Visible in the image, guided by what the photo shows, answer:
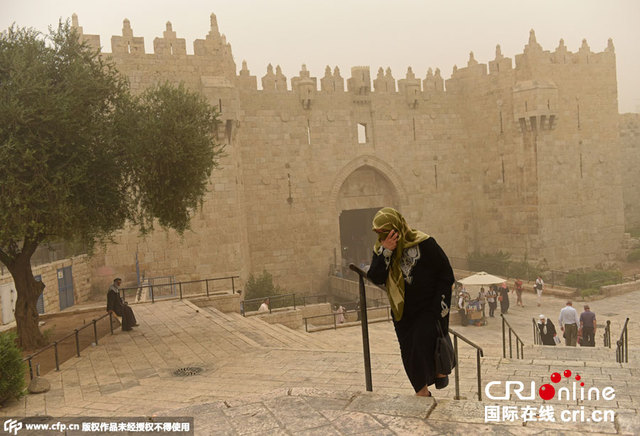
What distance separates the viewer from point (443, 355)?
13.8ft

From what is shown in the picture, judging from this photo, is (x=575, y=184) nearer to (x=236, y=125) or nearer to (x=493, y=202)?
(x=493, y=202)

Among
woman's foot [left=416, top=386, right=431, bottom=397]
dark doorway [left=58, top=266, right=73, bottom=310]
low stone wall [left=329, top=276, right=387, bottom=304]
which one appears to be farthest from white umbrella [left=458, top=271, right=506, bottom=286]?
woman's foot [left=416, top=386, right=431, bottom=397]

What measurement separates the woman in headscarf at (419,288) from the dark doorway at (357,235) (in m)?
23.1

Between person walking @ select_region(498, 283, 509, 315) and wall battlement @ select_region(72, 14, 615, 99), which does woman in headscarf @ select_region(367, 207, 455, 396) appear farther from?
wall battlement @ select_region(72, 14, 615, 99)

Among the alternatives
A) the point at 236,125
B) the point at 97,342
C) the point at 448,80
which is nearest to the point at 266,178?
the point at 236,125

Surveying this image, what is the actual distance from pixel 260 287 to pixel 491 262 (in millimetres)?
9889

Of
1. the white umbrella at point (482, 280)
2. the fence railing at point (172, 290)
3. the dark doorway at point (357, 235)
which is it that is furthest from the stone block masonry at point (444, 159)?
the white umbrella at point (482, 280)

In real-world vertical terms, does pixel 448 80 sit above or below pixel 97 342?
above

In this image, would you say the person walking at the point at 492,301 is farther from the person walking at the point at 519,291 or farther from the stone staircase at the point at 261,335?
the stone staircase at the point at 261,335

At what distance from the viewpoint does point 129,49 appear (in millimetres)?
17766

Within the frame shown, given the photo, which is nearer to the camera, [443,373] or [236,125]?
[443,373]

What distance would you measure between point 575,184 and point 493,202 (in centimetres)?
339

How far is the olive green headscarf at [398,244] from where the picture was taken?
4.23 meters

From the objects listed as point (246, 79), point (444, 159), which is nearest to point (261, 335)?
point (246, 79)
